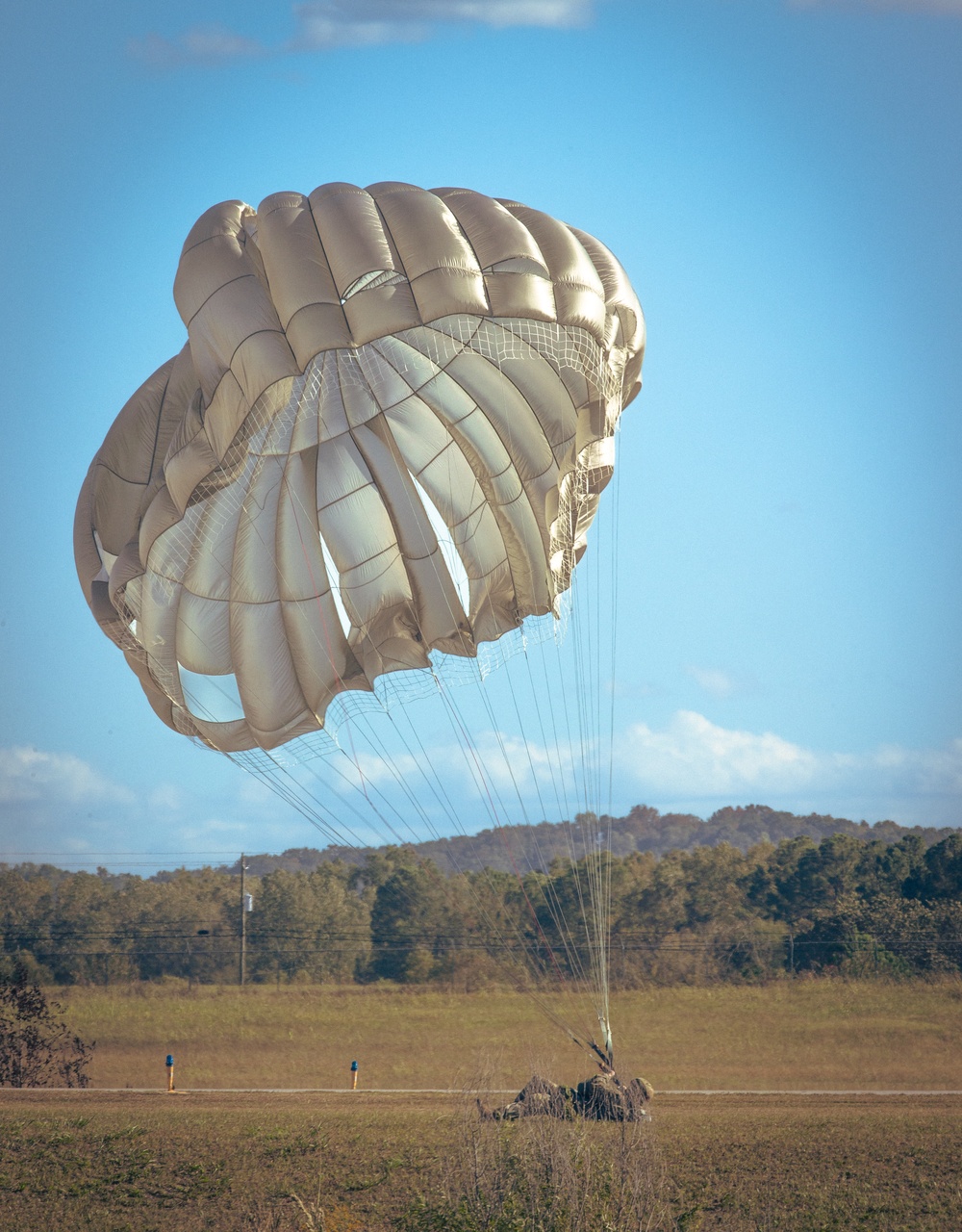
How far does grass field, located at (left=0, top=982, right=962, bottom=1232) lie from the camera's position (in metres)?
11.1

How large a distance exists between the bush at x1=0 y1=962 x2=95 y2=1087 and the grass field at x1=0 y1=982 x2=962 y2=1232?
2.77 ft

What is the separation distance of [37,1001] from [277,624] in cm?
1548

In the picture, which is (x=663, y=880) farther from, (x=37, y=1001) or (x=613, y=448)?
(x=613, y=448)

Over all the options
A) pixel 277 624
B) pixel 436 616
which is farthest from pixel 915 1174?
pixel 277 624

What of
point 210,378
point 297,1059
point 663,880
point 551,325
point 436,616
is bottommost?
point 297,1059

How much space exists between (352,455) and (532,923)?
82.0 ft

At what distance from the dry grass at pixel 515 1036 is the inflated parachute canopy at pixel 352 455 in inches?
457

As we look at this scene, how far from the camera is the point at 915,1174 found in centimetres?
1230

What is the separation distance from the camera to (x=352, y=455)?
12.7 m

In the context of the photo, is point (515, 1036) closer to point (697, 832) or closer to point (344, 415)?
point (344, 415)

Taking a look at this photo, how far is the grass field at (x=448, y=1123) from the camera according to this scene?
1107 centimetres

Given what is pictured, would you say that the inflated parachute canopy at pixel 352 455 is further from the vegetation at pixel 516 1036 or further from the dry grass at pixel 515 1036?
the dry grass at pixel 515 1036

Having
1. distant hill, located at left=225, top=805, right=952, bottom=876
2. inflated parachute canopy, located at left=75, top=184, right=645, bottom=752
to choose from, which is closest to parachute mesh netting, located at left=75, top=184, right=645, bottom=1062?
inflated parachute canopy, located at left=75, top=184, right=645, bottom=752

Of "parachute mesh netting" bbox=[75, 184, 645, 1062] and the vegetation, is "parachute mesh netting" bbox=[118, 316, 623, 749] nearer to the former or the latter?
"parachute mesh netting" bbox=[75, 184, 645, 1062]
